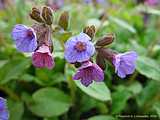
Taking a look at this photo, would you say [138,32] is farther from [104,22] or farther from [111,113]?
[111,113]

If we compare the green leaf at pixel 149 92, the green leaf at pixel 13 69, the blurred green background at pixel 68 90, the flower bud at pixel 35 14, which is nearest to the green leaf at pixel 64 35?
the blurred green background at pixel 68 90

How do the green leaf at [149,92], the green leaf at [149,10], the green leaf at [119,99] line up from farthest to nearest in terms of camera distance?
the green leaf at [149,10] → the green leaf at [149,92] → the green leaf at [119,99]

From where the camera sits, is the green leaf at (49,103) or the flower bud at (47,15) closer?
the flower bud at (47,15)

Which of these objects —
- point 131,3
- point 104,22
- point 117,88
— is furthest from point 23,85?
point 131,3

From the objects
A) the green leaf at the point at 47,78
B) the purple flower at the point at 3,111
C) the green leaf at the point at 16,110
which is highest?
the purple flower at the point at 3,111

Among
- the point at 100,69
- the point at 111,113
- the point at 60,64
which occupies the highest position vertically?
the point at 100,69

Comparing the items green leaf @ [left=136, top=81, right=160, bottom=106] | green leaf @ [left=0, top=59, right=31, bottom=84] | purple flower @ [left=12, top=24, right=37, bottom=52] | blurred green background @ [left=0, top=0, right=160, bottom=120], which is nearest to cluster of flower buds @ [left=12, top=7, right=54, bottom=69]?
purple flower @ [left=12, top=24, right=37, bottom=52]

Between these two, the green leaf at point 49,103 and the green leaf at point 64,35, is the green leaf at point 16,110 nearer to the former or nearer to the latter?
the green leaf at point 49,103
